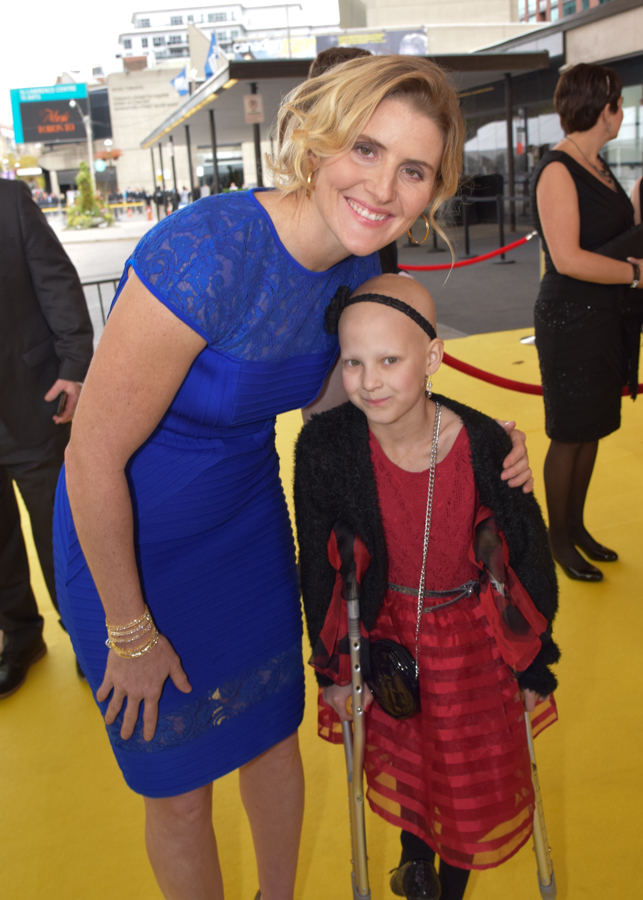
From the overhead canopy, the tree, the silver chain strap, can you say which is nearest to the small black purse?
the silver chain strap

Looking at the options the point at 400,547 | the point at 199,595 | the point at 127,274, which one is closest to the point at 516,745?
the point at 400,547

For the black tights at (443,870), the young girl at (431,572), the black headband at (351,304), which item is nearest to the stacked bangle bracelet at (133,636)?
the young girl at (431,572)

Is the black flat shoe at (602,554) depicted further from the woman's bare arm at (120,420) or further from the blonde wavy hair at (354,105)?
A: the woman's bare arm at (120,420)

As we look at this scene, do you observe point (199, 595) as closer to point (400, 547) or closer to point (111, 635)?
point (111, 635)

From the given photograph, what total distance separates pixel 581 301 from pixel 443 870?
2.23 metres

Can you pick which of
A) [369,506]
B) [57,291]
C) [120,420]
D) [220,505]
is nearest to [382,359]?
[369,506]

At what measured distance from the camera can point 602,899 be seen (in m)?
1.79

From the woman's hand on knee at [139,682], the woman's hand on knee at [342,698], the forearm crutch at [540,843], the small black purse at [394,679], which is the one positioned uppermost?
the woman's hand on knee at [139,682]

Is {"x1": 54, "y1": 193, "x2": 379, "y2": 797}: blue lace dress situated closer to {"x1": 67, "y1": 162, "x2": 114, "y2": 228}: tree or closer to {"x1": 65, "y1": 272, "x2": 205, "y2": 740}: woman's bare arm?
{"x1": 65, "y1": 272, "x2": 205, "y2": 740}: woman's bare arm

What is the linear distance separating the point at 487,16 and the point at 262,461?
47956 mm

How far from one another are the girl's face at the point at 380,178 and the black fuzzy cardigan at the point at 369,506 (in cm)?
46

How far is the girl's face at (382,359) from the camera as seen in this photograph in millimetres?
1410

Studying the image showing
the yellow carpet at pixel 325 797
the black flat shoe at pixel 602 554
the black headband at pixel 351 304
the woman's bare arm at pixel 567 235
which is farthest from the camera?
the black flat shoe at pixel 602 554

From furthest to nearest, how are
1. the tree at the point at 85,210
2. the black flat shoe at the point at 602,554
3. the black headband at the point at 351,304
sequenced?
the tree at the point at 85,210 → the black flat shoe at the point at 602,554 → the black headband at the point at 351,304
